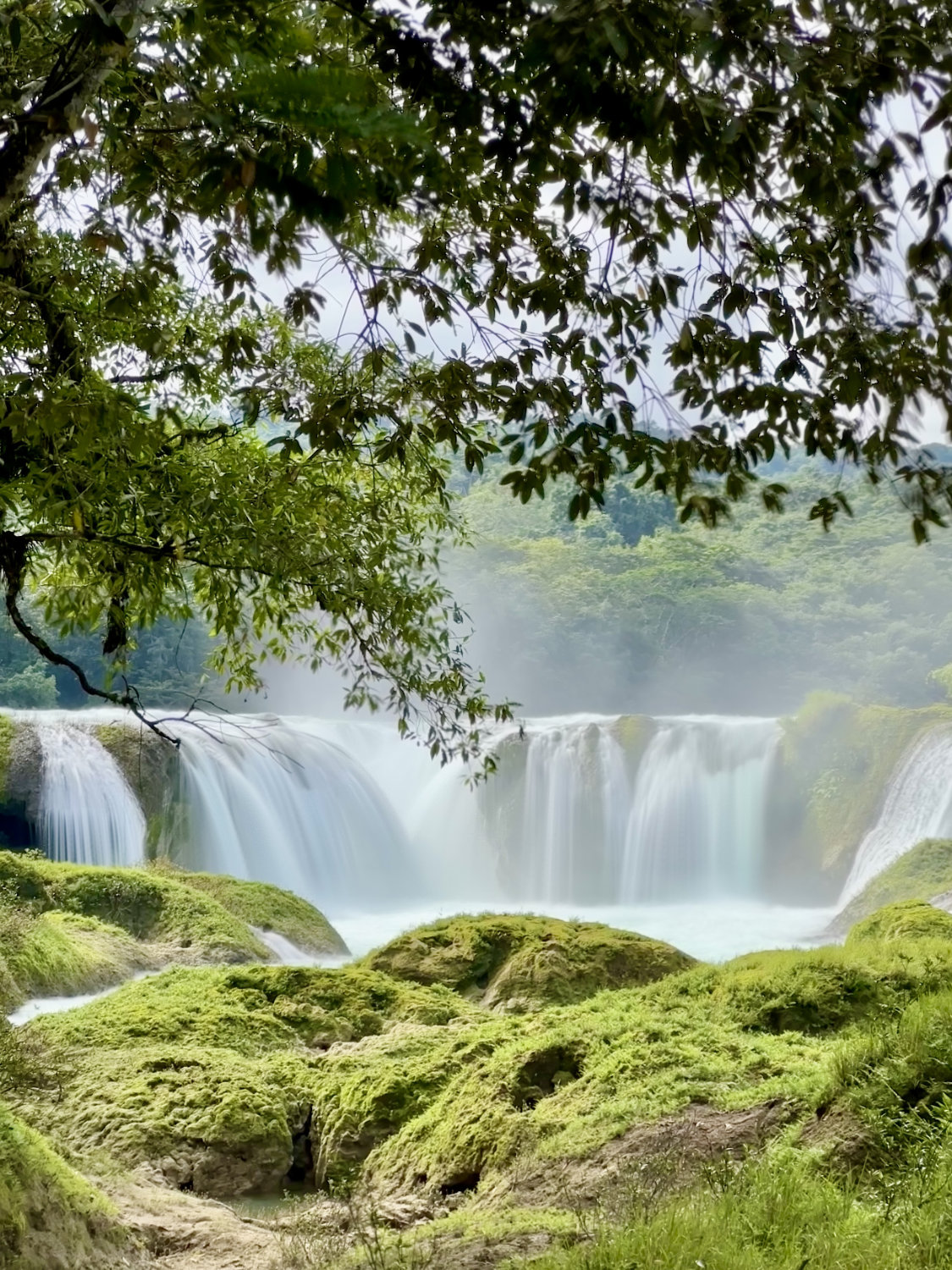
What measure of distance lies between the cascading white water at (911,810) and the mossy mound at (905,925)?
458 inches

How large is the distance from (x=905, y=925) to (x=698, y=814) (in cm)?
1731

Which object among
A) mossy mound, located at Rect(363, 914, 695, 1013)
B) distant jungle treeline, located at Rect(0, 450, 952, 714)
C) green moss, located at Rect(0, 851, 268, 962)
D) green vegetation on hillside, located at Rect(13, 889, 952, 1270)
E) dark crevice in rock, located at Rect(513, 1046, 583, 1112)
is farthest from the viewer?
distant jungle treeline, located at Rect(0, 450, 952, 714)

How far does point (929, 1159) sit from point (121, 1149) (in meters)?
3.40

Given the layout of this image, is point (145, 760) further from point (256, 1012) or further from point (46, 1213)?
point (46, 1213)

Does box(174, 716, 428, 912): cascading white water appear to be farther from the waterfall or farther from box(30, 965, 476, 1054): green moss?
box(30, 965, 476, 1054): green moss

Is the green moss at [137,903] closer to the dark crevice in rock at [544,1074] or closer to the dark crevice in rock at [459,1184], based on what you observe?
the dark crevice in rock at [544,1074]

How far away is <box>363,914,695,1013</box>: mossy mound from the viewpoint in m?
7.34

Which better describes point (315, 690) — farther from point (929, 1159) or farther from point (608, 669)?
point (929, 1159)

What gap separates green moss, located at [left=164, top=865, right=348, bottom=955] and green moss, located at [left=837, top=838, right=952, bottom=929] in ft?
Answer: 26.8

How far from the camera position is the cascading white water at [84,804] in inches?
658

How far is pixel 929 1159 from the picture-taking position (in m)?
3.23

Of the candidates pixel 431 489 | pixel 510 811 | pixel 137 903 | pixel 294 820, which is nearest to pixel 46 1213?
pixel 431 489

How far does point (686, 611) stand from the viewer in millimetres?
41875

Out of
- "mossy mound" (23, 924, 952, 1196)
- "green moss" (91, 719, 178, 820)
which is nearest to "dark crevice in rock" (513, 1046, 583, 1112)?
"mossy mound" (23, 924, 952, 1196)
